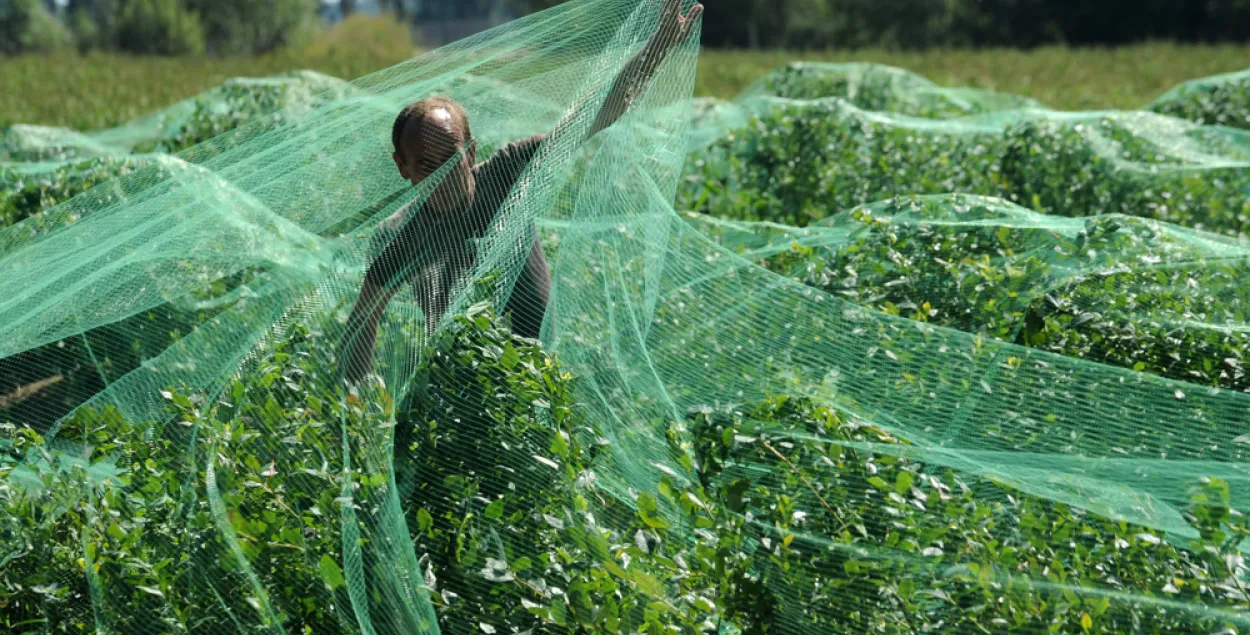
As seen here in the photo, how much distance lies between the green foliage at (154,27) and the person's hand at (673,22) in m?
40.0

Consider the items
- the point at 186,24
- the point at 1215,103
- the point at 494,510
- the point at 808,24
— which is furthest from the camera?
the point at 808,24

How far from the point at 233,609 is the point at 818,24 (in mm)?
48986

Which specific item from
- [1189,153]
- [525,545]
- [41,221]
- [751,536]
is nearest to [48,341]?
[41,221]

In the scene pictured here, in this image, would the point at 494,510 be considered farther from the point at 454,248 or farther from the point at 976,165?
the point at 976,165

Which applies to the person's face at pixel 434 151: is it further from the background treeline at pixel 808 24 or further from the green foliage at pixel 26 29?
the green foliage at pixel 26 29

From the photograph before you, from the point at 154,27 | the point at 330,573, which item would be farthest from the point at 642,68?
the point at 154,27

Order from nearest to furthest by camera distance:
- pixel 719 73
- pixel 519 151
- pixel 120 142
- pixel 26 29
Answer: pixel 519 151
pixel 120 142
pixel 719 73
pixel 26 29

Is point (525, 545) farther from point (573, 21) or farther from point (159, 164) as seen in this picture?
point (159, 164)

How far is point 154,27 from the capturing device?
4062 cm

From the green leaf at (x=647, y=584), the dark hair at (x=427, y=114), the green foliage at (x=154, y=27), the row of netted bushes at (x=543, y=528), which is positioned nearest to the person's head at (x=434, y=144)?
the dark hair at (x=427, y=114)

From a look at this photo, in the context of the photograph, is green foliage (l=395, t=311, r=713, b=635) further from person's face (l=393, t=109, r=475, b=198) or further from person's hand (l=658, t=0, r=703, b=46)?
person's hand (l=658, t=0, r=703, b=46)

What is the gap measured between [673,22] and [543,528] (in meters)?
1.44

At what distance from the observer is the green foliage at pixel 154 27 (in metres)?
40.1

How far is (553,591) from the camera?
85.6 inches
